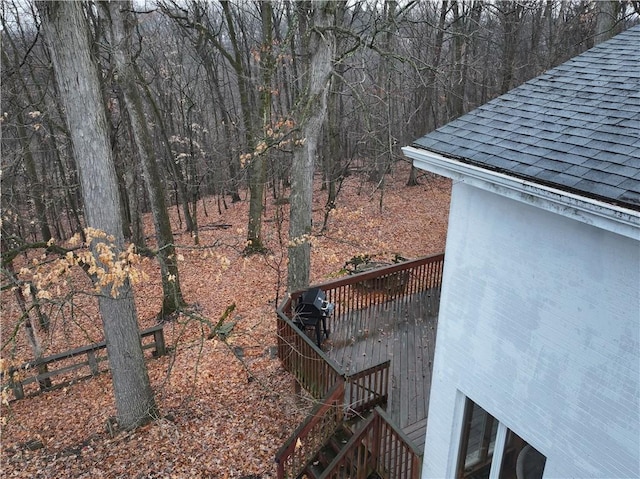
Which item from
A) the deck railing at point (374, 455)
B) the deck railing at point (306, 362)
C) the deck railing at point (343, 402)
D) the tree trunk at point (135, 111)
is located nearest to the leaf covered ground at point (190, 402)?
the deck railing at point (306, 362)

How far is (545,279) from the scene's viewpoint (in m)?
4.12

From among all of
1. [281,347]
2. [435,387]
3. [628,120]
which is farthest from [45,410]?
[628,120]

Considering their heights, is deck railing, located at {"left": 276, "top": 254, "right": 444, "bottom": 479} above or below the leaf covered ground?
above

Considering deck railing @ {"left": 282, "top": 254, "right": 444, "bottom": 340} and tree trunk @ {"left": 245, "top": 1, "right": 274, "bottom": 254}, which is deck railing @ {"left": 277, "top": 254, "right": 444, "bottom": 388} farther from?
tree trunk @ {"left": 245, "top": 1, "right": 274, "bottom": 254}

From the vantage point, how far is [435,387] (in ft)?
18.7

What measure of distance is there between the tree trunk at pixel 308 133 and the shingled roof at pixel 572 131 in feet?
15.5

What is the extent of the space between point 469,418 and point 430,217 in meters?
14.7

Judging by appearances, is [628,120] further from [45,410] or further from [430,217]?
[430,217]

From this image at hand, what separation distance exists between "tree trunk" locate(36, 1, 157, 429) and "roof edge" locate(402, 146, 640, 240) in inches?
182

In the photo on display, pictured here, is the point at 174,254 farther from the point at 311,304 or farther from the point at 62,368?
the point at 311,304

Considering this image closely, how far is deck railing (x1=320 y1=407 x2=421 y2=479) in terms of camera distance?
600cm

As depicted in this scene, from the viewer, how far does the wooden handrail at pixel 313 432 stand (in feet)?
20.8

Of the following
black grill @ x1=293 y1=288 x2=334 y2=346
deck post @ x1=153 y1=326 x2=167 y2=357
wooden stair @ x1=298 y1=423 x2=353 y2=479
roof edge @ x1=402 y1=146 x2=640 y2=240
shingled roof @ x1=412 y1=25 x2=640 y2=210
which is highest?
shingled roof @ x1=412 y1=25 x2=640 y2=210

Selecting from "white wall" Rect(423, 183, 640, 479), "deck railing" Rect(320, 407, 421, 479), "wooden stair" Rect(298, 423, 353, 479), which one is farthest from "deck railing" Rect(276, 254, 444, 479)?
"white wall" Rect(423, 183, 640, 479)
